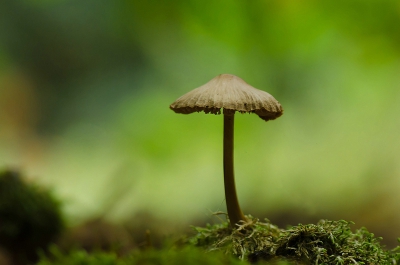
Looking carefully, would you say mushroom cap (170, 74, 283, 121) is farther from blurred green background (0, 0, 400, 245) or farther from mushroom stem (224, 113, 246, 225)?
blurred green background (0, 0, 400, 245)

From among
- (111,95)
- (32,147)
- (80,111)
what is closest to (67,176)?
(32,147)

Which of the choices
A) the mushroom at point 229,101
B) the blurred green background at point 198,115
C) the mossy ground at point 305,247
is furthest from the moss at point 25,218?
the mushroom at point 229,101

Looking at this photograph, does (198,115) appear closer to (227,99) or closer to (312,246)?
(227,99)

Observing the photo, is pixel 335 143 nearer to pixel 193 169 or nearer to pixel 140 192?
pixel 193 169

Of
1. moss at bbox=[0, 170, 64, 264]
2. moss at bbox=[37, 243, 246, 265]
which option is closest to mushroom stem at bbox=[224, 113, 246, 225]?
moss at bbox=[37, 243, 246, 265]

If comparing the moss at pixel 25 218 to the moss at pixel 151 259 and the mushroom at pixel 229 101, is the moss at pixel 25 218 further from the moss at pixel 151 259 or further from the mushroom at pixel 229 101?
the moss at pixel 151 259

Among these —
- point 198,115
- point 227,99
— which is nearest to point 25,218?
point 227,99

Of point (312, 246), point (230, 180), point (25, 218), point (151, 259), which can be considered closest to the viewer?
point (151, 259)
